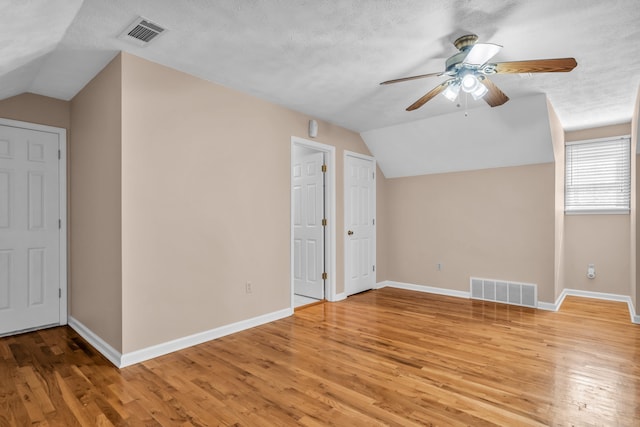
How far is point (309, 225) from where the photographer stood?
5098 millimetres

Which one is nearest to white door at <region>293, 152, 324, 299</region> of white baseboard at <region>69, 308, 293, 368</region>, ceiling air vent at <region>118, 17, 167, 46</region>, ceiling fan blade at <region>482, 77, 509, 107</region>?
white baseboard at <region>69, 308, 293, 368</region>

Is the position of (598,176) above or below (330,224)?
above

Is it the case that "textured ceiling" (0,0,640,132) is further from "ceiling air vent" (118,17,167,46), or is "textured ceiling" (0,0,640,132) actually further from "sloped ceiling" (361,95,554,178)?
"sloped ceiling" (361,95,554,178)

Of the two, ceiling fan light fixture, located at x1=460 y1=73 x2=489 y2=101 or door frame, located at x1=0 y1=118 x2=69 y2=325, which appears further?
door frame, located at x1=0 y1=118 x2=69 y2=325

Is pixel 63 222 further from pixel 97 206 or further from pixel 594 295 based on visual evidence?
pixel 594 295

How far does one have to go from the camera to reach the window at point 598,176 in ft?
15.8

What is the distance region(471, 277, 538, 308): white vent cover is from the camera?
4.54 m

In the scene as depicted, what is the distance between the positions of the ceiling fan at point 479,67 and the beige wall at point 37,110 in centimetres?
358

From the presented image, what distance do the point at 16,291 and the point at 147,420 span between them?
2.60m

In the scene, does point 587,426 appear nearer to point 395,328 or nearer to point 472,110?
point 395,328

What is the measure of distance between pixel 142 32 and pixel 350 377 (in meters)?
2.92

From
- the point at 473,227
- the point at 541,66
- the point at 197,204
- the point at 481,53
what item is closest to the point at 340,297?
the point at 473,227

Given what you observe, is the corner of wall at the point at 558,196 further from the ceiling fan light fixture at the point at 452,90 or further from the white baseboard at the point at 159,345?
the white baseboard at the point at 159,345

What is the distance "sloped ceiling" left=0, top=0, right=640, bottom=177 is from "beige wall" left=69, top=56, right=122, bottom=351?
0.27 metres
